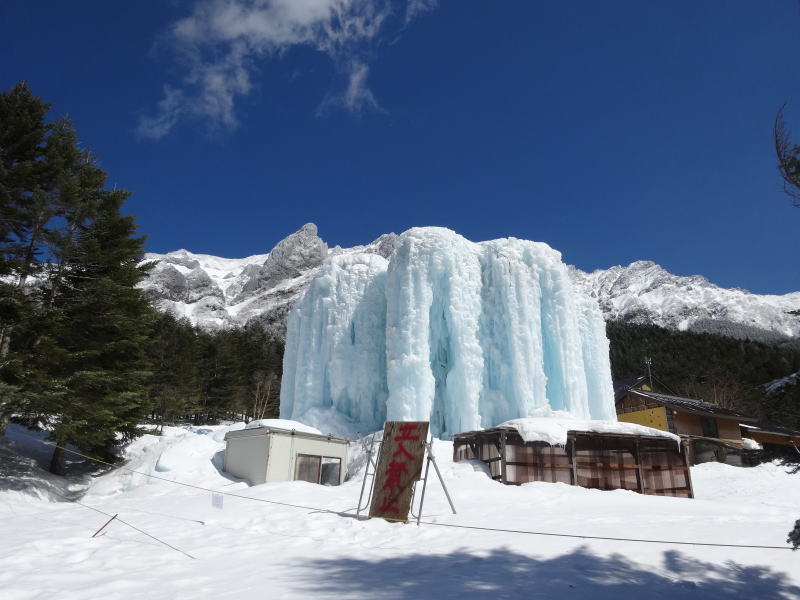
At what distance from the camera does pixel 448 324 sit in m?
24.8

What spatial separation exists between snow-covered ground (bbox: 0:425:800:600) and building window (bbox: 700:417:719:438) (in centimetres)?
2262

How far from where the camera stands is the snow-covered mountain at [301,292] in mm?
110500

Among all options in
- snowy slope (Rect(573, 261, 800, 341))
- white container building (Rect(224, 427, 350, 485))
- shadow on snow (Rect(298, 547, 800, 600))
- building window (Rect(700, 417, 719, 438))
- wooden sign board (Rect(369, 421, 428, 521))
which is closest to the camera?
shadow on snow (Rect(298, 547, 800, 600))

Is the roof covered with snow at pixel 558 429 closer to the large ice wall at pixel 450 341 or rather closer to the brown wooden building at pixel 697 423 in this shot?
the large ice wall at pixel 450 341

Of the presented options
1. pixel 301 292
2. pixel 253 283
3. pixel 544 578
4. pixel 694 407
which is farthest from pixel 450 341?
pixel 253 283

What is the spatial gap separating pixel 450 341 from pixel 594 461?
32.6ft

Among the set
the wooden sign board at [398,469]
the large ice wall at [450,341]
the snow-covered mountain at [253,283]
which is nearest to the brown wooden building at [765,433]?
the large ice wall at [450,341]

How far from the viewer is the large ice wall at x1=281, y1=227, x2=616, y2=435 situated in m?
23.4

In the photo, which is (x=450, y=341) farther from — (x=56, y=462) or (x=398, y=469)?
(x=56, y=462)

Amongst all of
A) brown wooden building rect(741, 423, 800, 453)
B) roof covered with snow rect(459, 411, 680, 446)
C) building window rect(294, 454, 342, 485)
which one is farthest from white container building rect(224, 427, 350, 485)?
brown wooden building rect(741, 423, 800, 453)

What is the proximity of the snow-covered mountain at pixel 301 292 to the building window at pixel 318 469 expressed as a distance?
216 feet

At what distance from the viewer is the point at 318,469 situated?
18656 millimetres

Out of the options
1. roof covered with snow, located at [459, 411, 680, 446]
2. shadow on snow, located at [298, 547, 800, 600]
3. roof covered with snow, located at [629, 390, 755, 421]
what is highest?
roof covered with snow, located at [629, 390, 755, 421]

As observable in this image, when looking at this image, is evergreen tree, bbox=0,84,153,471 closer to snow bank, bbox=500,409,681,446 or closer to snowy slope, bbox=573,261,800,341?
snow bank, bbox=500,409,681,446
